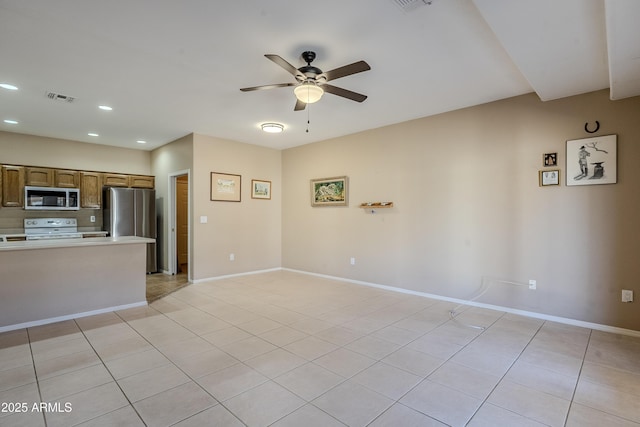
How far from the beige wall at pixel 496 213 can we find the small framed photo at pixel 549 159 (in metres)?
0.05

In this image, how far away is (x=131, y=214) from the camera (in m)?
6.09

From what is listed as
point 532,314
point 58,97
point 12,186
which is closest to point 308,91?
point 58,97

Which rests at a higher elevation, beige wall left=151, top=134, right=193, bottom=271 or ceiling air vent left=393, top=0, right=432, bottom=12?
ceiling air vent left=393, top=0, right=432, bottom=12

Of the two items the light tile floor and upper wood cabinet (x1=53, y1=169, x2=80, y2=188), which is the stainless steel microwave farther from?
the light tile floor

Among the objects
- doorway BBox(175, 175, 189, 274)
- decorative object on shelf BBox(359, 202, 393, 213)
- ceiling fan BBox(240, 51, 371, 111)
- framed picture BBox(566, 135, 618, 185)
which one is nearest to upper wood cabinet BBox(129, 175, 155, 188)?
doorway BBox(175, 175, 189, 274)

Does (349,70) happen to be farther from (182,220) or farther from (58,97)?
(182,220)

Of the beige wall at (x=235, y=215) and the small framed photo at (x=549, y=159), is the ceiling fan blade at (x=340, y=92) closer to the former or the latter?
the small framed photo at (x=549, y=159)

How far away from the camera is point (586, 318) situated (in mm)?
3330

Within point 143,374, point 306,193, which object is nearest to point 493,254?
point 306,193

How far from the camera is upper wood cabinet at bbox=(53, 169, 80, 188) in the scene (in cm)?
564

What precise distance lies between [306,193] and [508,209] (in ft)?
11.8

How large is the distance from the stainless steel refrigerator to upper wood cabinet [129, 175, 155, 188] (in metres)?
0.43

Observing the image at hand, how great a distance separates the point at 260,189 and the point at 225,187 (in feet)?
2.59

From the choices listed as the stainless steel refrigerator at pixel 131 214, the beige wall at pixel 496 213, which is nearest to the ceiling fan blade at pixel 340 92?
the beige wall at pixel 496 213
